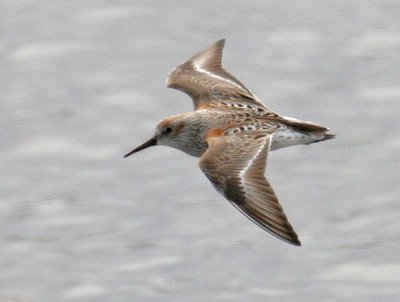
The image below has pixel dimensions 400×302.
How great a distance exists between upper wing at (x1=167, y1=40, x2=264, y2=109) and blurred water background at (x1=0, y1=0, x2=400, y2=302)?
3064 mm

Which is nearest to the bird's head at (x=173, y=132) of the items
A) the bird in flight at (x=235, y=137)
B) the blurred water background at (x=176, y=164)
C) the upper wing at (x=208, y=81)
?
the bird in flight at (x=235, y=137)

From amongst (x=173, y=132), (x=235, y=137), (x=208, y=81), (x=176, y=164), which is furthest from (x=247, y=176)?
(x=176, y=164)

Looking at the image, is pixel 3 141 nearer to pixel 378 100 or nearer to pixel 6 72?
pixel 6 72

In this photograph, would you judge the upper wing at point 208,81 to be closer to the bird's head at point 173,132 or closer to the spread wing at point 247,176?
the bird's head at point 173,132

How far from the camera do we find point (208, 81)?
18.1 metres

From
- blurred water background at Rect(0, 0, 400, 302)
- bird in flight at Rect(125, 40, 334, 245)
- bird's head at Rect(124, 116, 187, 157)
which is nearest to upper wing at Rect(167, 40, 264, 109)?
bird in flight at Rect(125, 40, 334, 245)

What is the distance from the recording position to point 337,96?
23.1 meters

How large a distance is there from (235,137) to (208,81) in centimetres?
230

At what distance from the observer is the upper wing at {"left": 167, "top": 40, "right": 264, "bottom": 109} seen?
1750 cm

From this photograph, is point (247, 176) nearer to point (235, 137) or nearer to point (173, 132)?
point (235, 137)

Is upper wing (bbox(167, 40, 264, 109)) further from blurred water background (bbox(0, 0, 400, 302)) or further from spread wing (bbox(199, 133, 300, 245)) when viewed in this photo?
blurred water background (bbox(0, 0, 400, 302))

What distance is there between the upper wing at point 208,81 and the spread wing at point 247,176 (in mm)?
1479

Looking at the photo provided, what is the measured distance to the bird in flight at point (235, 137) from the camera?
576 inches

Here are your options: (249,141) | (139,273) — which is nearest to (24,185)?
(139,273)
